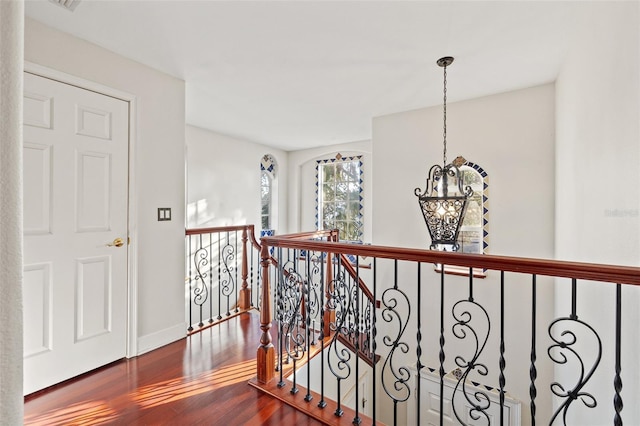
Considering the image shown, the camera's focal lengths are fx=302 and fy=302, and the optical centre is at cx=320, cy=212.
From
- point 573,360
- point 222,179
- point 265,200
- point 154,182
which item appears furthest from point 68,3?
point 265,200

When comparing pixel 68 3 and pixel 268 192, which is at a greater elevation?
pixel 68 3

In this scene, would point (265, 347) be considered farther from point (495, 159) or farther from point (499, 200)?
point (495, 159)

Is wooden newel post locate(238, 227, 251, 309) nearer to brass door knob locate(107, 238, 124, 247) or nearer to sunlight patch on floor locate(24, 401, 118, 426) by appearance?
brass door knob locate(107, 238, 124, 247)

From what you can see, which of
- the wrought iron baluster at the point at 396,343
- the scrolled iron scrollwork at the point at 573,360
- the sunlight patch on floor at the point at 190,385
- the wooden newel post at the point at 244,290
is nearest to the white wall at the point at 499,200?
the scrolled iron scrollwork at the point at 573,360

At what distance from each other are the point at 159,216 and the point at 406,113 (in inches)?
113

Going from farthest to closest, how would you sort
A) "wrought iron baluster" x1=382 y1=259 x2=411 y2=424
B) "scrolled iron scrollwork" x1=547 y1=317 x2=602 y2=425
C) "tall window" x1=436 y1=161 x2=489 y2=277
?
"tall window" x1=436 y1=161 x2=489 y2=277, "wrought iron baluster" x1=382 y1=259 x2=411 y2=424, "scrolled iron scrollwork" x1=547 y1=317 x2=602 y2=425

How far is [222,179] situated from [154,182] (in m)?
2.15

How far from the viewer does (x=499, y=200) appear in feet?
10.0

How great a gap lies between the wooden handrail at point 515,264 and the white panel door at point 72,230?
166cm

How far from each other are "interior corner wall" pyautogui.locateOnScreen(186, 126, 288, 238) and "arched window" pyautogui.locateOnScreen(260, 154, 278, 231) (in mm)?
84

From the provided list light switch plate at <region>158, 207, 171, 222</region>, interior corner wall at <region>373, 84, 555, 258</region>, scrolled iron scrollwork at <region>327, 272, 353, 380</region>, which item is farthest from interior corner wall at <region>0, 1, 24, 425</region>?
interior corner wall at <region>373, 84, 555, 258</region>

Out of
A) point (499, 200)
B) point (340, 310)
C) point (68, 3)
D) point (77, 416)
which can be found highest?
point (68, 3)

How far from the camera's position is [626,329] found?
1293mm

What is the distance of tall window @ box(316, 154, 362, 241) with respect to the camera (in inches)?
204
